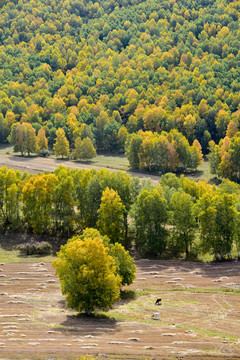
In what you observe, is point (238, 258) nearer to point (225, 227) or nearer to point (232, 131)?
point (225, 227)

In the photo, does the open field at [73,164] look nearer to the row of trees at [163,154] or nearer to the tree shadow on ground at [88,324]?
the row of trees at [163,154]

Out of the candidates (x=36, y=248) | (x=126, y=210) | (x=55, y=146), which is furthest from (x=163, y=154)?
(x=36, y=248)

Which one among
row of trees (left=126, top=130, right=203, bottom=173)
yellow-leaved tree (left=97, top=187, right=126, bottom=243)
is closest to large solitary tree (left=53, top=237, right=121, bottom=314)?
Answer: yellow-leaved tree (left=97, top=187, right=126, bottom=243)

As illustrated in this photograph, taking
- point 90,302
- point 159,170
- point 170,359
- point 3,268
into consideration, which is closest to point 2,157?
point 159,170

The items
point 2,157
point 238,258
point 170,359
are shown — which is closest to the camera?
point 170,359

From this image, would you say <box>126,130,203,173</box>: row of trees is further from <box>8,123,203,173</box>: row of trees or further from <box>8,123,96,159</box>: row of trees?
<box>8,123,96,159</box>: row of trees

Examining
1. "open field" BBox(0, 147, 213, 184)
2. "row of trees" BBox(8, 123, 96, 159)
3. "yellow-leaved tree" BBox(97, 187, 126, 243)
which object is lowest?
"yellow-leaved tree" BBox(97, 187, 126, 243)

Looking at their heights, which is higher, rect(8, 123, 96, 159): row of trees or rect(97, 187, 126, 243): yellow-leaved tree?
rect(8, 123, 96, 159): row of trees

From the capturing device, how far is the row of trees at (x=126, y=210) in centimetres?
10051

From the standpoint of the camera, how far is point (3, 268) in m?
97.3

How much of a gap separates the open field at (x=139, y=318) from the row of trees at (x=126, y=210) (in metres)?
6.41

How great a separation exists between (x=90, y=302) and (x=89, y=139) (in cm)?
12666

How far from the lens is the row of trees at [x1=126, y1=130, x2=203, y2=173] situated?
174500mm

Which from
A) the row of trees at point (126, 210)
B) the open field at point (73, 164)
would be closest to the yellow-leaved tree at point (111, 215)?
the row of trees at point (126, 210)
